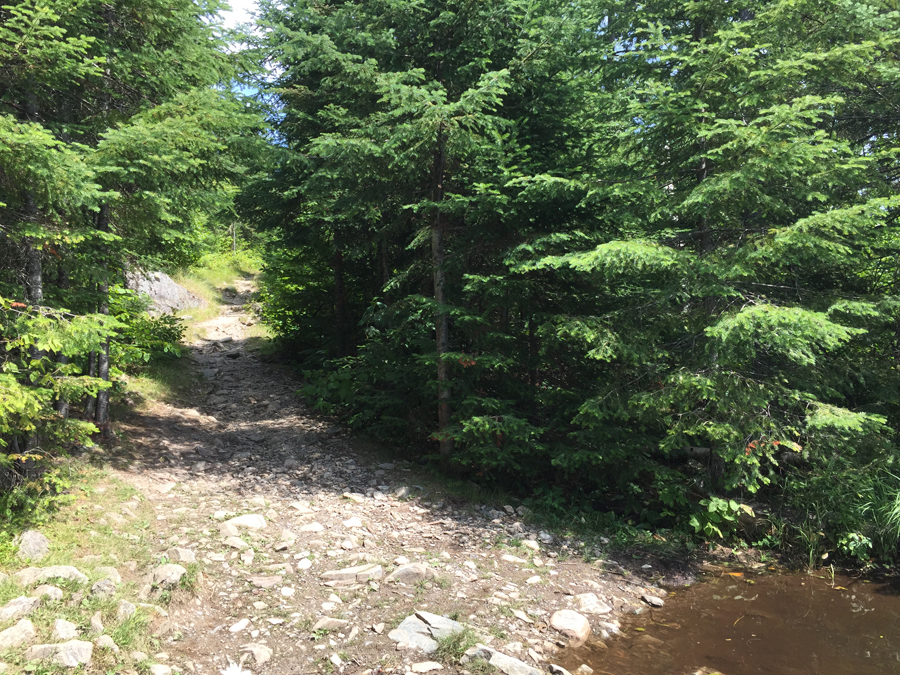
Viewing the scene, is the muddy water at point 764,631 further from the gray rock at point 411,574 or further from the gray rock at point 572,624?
the gray rock at point 411,574

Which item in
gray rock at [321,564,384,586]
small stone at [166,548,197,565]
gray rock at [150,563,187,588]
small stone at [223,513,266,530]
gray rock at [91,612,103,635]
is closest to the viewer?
gray rock at [91,612,103,635]

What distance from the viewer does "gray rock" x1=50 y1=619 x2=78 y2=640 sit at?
4.50 metres

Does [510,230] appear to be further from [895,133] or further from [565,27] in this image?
[895,133]

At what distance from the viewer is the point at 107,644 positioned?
4.57 meters

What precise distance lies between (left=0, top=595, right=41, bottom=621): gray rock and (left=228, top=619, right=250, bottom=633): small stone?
1.66 metres

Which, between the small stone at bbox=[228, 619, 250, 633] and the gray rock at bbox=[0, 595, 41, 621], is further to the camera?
the small stone at bbox=[228, 619, 250, 633]

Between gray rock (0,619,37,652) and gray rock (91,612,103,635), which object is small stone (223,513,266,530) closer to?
gray rock (91,612,103,635)

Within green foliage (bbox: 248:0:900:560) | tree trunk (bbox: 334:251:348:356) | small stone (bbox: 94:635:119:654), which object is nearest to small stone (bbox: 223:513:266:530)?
small stone (bbox: 94:635:119:654)

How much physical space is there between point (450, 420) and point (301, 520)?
297 centimetres

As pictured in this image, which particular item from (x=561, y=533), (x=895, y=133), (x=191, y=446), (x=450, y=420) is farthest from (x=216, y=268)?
(x=895, y=133)

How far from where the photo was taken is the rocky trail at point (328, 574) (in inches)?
197

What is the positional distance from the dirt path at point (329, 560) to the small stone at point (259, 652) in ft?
0.04

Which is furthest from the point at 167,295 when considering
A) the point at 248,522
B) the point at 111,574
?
the point at 111,574

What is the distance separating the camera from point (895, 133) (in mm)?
9023
